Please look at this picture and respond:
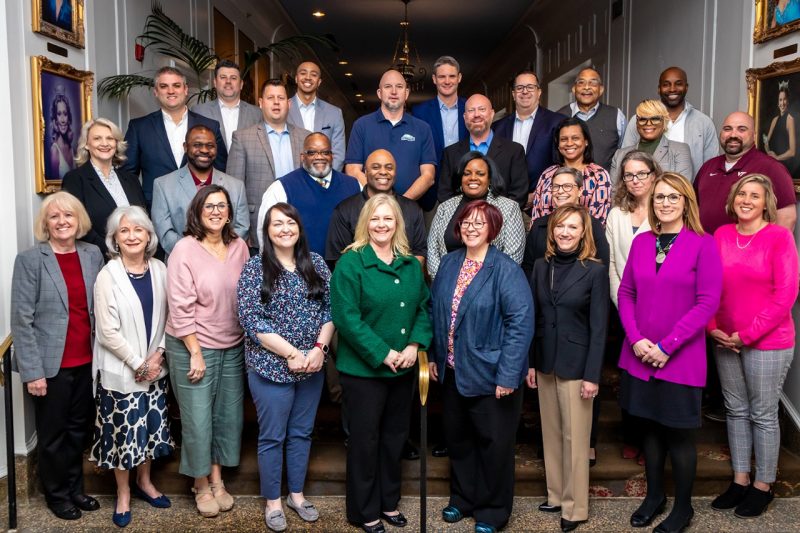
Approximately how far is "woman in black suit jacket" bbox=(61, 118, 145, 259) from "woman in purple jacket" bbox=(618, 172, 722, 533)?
2853mm

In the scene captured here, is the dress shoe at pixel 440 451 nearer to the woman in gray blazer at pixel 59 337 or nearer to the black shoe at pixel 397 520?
the black shoe at pixel 397 520

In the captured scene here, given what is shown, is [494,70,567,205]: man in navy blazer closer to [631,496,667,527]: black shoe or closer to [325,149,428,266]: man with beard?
[325,149,428,266]: man with beard

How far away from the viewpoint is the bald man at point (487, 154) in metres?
4.37

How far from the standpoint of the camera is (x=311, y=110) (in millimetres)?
5246

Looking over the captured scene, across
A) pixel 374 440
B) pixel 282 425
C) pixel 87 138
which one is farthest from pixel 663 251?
pixel 87 138

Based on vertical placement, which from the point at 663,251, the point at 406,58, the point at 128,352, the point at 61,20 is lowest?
the point at 128,352

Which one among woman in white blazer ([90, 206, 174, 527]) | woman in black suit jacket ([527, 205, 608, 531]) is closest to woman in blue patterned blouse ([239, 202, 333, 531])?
woman in white blazer ([90, 206, 174, 527])

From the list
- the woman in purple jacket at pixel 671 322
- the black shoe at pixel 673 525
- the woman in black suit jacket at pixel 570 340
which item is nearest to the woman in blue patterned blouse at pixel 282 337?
the woman in black suit jacket at pixel 570 340

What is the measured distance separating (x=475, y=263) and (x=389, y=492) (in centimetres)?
125

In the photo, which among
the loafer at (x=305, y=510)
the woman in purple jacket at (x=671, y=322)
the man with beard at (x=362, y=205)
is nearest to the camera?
the woman in purple jacket at (x=671, y=322)

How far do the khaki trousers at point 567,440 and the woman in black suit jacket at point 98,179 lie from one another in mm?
2552

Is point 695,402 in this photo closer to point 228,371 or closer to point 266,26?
point 228,371

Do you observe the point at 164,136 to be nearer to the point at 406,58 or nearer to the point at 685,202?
the point at 685,202

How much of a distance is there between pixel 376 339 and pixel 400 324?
0.15m
